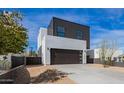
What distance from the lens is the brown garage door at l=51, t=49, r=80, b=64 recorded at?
2780cm

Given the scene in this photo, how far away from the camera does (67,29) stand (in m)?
34.5

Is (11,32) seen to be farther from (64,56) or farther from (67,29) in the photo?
(67,29)

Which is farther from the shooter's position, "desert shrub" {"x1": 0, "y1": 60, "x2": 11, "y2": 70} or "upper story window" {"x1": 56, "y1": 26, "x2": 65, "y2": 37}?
"upper story window" {"x1": 56, "y1": 26, "x2": 65, "y2": 37}

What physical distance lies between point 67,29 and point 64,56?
281 inches

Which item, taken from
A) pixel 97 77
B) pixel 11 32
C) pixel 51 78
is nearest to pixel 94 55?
pixel 97 77

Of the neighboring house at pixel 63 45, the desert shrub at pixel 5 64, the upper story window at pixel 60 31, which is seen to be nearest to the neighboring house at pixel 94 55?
the neighboring house at pixel 63 45

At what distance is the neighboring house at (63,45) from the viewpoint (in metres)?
27.5

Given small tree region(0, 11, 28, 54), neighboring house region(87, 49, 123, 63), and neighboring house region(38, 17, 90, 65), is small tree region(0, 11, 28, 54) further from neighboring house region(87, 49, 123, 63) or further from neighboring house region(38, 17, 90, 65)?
neighboring house region(87, 49, 123, 63)

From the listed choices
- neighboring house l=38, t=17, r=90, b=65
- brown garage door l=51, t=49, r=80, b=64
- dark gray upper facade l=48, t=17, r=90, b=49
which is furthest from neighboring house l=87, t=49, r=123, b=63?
brown garage door l=51, t=49, r=80, b=64

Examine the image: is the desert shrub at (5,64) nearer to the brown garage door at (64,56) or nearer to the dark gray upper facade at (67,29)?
the brown garage door at (64,56)

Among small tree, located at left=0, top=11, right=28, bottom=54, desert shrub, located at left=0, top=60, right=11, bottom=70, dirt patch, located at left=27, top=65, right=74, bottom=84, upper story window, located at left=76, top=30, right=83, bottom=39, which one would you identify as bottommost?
dirt patch, located at left=27, top=65, right=74, bottom=84

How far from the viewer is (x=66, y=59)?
2905 cm
